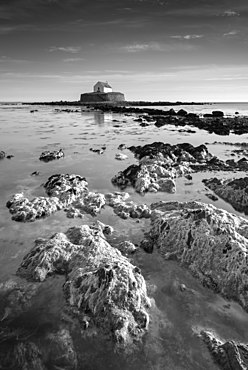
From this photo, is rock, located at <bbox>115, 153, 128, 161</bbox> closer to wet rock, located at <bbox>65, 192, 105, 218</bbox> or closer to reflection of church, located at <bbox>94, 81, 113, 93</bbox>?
wet rock, located at <bbox>65, 192, 105, 218</bbox>

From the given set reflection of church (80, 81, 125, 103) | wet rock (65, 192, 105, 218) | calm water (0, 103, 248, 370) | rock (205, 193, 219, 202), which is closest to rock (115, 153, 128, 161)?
calm water (0, 103, 248, 370)

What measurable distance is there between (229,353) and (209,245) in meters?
3.14

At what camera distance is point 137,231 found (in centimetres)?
942

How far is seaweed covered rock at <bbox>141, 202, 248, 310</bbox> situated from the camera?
6.82 m

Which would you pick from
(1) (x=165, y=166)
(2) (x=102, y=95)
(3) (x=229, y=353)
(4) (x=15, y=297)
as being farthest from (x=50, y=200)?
(2) (x=102, y=95)

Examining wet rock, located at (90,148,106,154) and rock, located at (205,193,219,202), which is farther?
wet rock, located at (90,148,106,154)

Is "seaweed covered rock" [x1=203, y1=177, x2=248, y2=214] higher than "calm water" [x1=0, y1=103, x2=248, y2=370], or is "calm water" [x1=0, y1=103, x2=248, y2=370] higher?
"seaweed covered rock" [x1=203, y1=177, x2=248, y2=214]

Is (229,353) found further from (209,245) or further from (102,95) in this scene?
(102,95)

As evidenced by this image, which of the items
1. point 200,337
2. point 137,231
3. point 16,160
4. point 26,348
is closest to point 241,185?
point 137,231

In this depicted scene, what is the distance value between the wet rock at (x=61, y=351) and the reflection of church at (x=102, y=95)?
467 feet

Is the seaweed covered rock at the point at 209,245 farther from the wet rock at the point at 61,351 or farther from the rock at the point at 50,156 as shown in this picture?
the rock at the point at 50,156

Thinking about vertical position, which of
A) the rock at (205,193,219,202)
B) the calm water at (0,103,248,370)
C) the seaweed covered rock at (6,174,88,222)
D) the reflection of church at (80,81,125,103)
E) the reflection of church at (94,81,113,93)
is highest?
the reflection of church at (94,81,113,93)

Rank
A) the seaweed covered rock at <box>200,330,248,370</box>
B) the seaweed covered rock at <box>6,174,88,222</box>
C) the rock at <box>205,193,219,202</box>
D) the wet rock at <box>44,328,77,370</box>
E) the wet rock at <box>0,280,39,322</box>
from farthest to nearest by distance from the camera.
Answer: the rock at <box>205,193,219,202</box> → the seaweed covered rock at <box>6,174,88,222</box> → the wet rock at <box>0,280,39,322</box> → the wet rock at <box>44,328,77,370</box> → the seaweed covered rock at <box>200,330,248,370</box>

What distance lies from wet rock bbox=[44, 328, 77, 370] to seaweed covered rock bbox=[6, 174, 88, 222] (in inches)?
217
